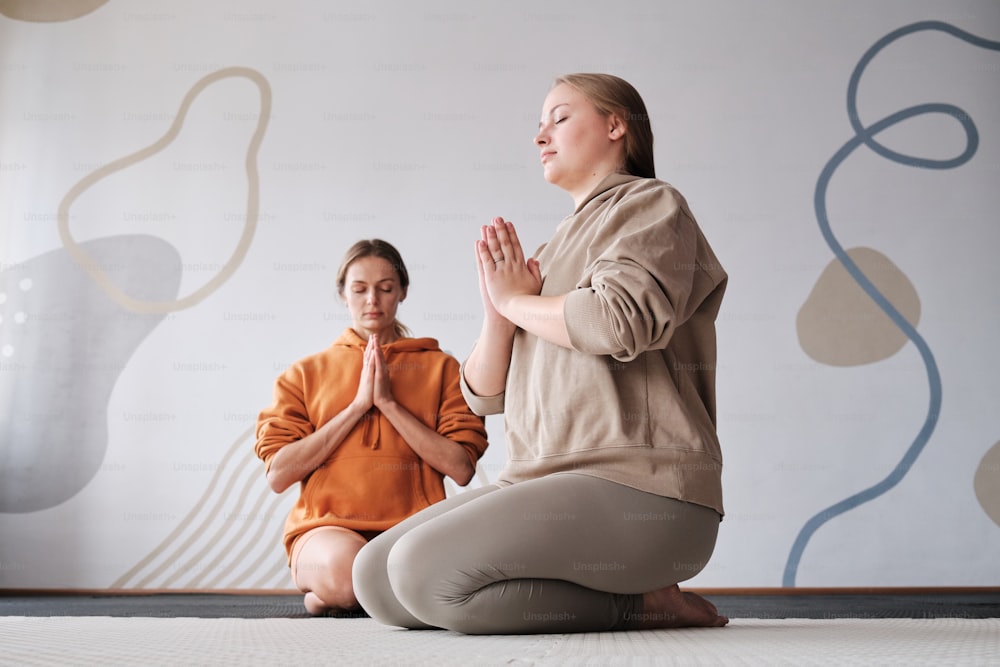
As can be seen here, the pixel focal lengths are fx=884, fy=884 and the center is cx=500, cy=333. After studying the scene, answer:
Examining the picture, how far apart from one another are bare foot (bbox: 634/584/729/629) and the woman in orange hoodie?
2.62 feet

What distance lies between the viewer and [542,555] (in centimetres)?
112

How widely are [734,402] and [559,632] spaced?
7.87 ft

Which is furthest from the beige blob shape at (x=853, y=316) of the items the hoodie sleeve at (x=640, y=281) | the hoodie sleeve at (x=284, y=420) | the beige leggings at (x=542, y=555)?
the beige leggings at (x=542, y=555)

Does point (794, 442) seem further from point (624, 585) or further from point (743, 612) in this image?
point (624, 585)

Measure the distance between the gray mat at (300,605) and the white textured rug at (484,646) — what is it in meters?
0.80

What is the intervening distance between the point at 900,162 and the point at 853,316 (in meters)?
0.68

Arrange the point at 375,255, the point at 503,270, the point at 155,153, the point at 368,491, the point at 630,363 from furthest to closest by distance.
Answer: the point at 155,153, the point at 375,255, the point at 368,491, the point at 503,270, the point at 630,363

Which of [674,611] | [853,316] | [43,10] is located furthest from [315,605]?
[43,10]

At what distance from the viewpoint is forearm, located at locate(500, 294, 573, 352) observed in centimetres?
123

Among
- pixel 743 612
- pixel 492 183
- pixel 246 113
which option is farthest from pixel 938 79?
pixel 246 113

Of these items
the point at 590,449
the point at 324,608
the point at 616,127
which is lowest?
the point at 324,608

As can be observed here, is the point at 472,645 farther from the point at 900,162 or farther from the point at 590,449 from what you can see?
the point at 900,162

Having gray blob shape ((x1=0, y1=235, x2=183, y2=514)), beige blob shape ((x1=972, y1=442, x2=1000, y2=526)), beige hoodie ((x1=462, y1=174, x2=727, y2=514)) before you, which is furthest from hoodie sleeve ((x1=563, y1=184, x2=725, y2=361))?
gray blob shape ((x1=0, y1=235, x2=183, y2=514))

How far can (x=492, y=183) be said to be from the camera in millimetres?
3594
